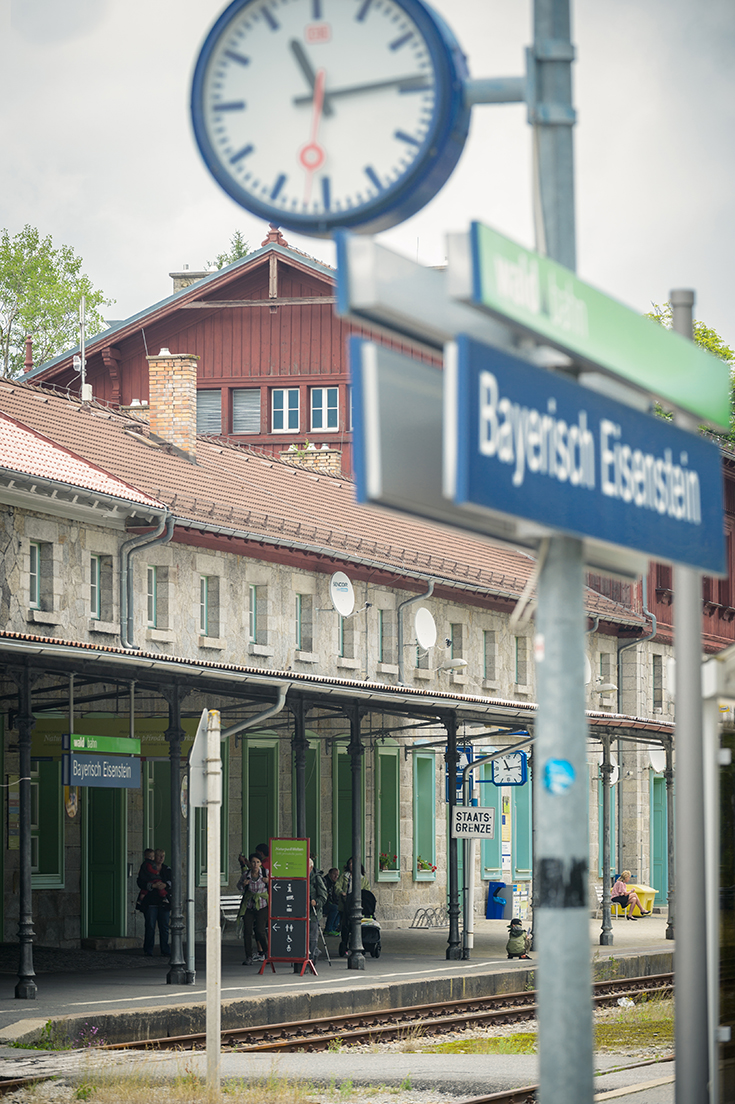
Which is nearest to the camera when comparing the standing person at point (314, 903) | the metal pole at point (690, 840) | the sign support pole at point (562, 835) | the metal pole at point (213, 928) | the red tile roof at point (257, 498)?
the sign support pole at point (562, 835)

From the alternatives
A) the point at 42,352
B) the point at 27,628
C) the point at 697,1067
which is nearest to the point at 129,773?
the point at 27,628

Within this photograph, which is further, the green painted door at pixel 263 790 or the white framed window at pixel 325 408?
the white framed window at pixel 325 408

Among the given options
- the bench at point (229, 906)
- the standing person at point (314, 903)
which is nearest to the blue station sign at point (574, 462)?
the standing person at point (314, 903)

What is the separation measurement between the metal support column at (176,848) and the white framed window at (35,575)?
3.88m

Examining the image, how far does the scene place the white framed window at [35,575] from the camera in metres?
24.6

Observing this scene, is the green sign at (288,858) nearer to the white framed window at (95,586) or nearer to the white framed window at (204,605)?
the white framed window at (95,586)

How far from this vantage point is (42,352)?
178ft

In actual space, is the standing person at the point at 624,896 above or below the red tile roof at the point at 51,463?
below

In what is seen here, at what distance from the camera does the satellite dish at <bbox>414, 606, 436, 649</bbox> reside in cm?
3142

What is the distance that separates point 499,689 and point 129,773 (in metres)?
16.2

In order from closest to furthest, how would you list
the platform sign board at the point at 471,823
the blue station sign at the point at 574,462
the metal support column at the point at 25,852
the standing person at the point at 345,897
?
the blue station sign at the point at 574,462, the metal support column at the point at 25,852, the standing person at the point at 345,897, the platform sign board at the point at 471,823

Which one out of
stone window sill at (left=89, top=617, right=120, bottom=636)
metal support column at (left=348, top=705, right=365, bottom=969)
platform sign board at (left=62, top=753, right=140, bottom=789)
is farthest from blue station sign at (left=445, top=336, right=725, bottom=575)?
stone window sill at (left=89, top=617, right=120, bottom=636)

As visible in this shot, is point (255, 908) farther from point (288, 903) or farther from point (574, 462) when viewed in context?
point (574, 462)

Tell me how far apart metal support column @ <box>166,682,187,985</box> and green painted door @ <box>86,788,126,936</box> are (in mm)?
6100
